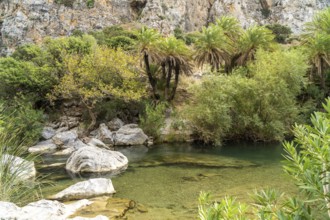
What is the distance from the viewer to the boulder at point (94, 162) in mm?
16141

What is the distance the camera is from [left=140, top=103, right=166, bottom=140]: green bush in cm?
2669

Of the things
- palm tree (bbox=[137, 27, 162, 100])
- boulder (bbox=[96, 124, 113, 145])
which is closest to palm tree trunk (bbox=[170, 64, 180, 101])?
palm tree (bbox=[137, 27, 162, 100])

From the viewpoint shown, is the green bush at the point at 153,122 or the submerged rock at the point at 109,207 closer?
the submerged rock at the point at 109,207

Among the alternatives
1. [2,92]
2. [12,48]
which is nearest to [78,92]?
[2,92]

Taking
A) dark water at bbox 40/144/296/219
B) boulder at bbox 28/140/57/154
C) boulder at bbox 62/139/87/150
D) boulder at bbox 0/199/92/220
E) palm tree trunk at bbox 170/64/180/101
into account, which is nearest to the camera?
boulder at bbox 0/199/92/220

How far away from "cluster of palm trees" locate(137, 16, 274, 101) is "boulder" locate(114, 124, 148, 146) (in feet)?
18.2

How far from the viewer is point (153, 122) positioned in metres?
26.7

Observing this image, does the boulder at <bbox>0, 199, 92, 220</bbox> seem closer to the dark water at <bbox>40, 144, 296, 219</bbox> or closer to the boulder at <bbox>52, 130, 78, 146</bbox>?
the dark water at <bbox>40, 144, 296, 219</bbox>

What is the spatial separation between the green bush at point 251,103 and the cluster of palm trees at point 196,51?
4154 millimetres

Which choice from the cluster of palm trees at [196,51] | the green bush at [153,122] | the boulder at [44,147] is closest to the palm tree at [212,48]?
the cluster of palm trees at [196,51]

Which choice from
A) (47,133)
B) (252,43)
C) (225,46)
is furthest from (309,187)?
(225,46)

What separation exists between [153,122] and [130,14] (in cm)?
3747

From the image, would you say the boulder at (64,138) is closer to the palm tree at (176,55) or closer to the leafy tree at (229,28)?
the palm tree at (176,55)

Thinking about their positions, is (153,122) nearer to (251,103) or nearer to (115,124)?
(115,124)
